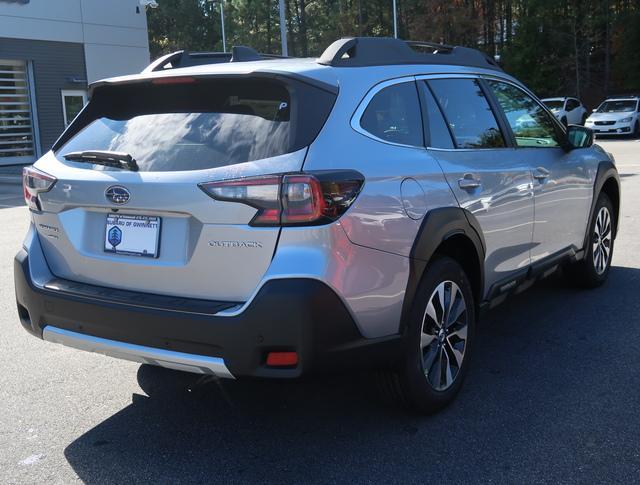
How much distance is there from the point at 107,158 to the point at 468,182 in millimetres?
1853

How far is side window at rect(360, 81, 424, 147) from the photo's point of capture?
339cm

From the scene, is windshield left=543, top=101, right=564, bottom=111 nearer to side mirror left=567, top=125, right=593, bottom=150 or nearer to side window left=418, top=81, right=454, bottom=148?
side mirror left=567, top=125, right=593, bottom=150

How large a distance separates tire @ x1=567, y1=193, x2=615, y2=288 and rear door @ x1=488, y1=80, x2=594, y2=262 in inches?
12.4

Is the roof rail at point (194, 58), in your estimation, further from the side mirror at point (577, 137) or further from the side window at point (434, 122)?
the side mirror at point (577, 137)

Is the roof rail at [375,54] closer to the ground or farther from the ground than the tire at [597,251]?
farther from the ground

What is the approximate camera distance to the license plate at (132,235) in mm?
3156

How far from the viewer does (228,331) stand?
115 inches

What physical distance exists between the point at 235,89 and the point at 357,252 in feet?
3.06

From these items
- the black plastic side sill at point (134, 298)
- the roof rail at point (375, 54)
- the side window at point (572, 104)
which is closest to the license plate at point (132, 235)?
the black plastic side sill at point (134, 298)

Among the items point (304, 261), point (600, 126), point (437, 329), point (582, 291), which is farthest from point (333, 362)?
point (600, 126)

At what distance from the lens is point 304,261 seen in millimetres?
2893

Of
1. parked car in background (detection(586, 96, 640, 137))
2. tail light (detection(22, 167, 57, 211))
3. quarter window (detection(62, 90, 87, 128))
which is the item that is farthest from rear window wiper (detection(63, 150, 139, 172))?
parked car in background (detection(586, 96, 640, 137))

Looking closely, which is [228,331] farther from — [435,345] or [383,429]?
[435,345]

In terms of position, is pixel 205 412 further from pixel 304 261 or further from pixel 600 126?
pixel 600 126
